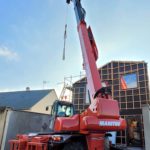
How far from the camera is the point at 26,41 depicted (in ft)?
30.7

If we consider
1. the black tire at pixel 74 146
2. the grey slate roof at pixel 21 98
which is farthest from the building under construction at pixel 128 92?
the black tire at pixel 74 146

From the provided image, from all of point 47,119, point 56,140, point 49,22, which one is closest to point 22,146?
point 56,140

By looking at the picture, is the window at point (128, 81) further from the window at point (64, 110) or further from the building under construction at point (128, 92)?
the window at point (64, 110)

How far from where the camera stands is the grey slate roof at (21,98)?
20.1 m

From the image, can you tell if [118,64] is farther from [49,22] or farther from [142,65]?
[49,22]

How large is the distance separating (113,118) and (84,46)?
87.2 inches

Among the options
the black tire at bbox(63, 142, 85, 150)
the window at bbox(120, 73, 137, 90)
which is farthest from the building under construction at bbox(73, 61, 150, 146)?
the black tire at bbox(63, 142, 85, 150)

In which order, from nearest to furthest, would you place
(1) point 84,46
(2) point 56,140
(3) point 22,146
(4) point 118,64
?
(2) point 56,140 < (3) point 22,146 < (1) point 84,46 < (4) point 118,64

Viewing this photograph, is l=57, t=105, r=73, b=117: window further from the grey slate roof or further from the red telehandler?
the grey slate roof

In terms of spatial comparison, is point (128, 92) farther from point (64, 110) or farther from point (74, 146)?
point (74, 146)

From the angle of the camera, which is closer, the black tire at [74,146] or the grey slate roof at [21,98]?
the black tire at [74,146]

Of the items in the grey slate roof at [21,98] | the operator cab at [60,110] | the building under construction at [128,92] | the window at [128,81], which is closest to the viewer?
the operator cab at [60,110]

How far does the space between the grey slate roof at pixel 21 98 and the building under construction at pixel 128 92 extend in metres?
5.86

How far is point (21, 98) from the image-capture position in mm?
21953
